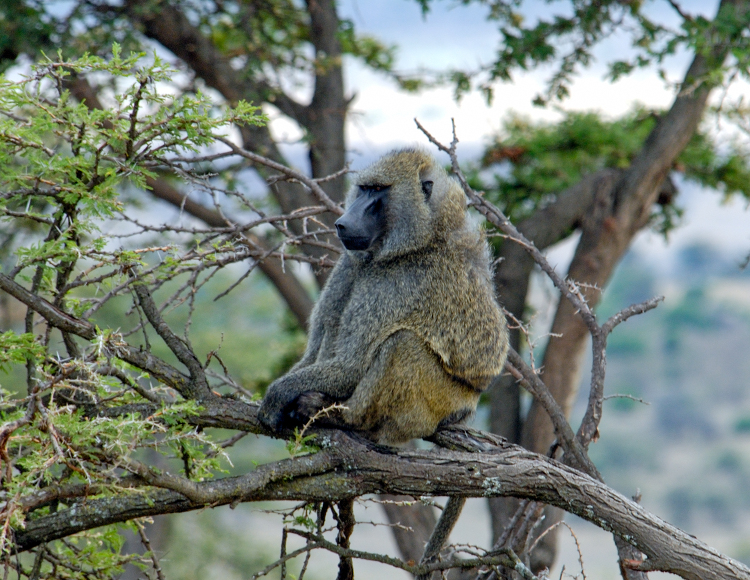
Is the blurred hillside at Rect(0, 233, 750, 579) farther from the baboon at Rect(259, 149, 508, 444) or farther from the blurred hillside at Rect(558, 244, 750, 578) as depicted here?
the baboon at Rect(259, 149, 508, 444)

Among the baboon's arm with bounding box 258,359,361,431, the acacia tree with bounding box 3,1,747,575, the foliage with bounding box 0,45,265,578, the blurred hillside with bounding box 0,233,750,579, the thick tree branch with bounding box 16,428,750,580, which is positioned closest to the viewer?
the foliage with bounding box 0,45,265,578

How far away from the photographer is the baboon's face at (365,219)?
3314 millimetres

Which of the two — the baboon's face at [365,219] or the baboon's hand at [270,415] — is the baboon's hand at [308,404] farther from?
the baboon's face at [365,219]

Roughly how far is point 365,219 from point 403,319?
1.72 feet

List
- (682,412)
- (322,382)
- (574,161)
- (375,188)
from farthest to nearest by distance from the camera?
1. (682,412)
2. (574,161)
3. (375,188)
4. (322,382)

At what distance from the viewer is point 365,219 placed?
3393 mm

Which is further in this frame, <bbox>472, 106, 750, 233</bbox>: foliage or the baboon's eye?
<bbox>472, 106, 750, 233</bbox>: foliage

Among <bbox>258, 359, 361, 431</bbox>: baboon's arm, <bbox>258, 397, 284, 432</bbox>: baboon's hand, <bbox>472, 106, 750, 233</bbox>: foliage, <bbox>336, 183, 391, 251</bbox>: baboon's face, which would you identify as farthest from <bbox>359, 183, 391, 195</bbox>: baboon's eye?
<bbox>472, 106, 750, 233</bbox>: foliage

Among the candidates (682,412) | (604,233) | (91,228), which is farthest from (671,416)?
(91,228)

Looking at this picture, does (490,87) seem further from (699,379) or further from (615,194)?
(699,379)

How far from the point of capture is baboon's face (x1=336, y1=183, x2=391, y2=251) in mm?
3314

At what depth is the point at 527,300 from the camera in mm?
7758

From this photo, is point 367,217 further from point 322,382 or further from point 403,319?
point 322,382

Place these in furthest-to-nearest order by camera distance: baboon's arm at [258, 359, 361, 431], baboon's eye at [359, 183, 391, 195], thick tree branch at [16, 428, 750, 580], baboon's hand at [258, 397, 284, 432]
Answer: baboon's eye at [359, 183, 391, 195], baboon's arm at [258, 359, 361, 431], baboon's hand at [258, 397, 284, 432], thick tree branch at [16, 428, 750, 580]
